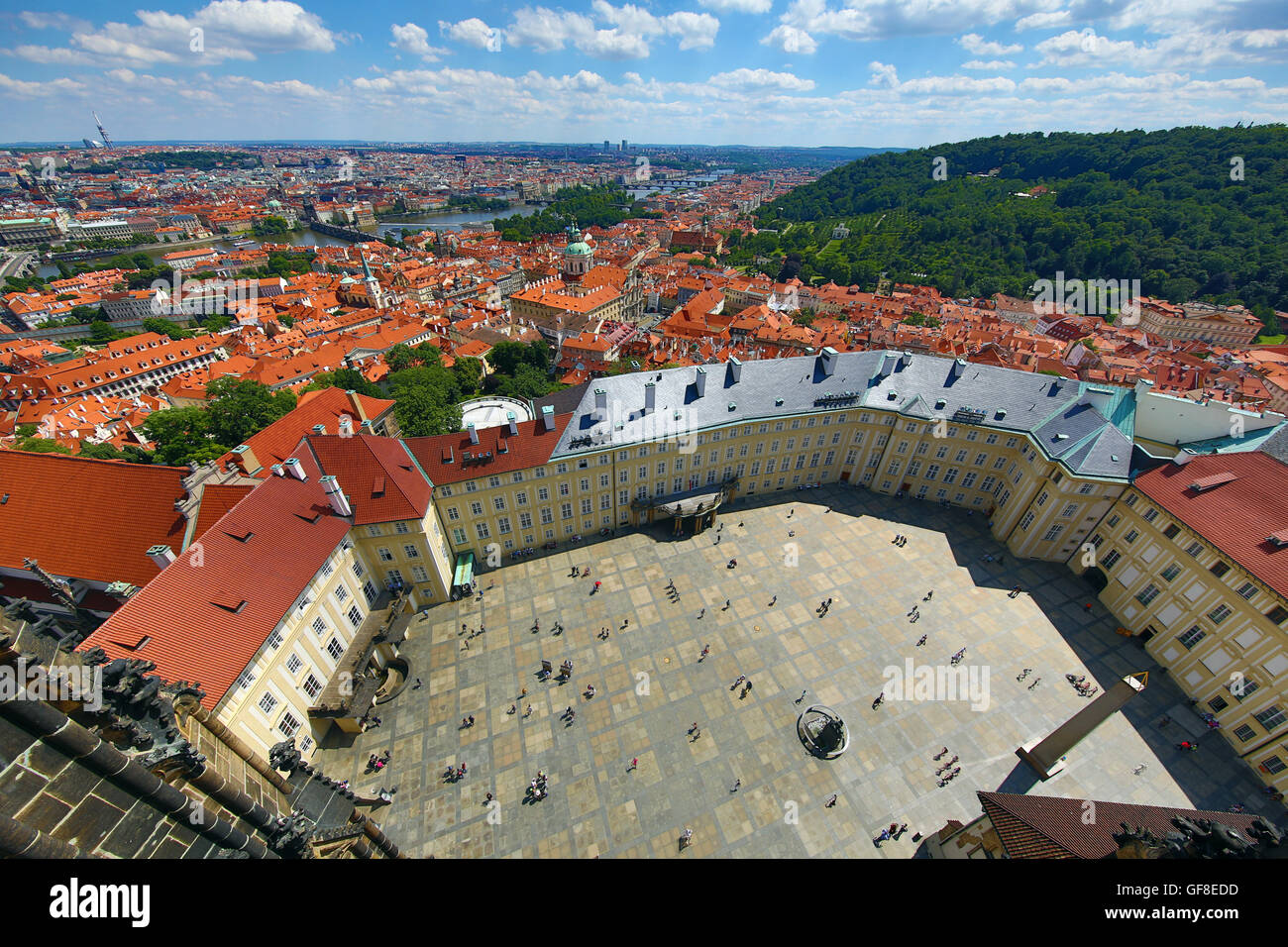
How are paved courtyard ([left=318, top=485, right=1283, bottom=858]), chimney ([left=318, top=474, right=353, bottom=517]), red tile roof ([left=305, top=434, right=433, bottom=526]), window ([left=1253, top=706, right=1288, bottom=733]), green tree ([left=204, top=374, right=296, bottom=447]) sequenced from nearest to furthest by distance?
1. paved courtyard ([left=318, top=485, right=1283, bottom=858])
2. window ([left=1253, top=706, right=1288, bottom=733])
3. chimney ([left=318, top=474, right=353, bottom=517])
4. red tile roof ([left=305, top=434, right=433, bottom=526])
5. green tree ([left=204, top=374, right=296, bottom=447])

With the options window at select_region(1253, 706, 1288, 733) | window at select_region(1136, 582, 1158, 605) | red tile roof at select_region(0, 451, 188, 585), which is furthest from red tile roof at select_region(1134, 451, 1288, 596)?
red tile roof at select_region(0, 451, 188, 585)

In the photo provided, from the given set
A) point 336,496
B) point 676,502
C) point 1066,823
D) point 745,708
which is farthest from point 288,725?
point 1066,823

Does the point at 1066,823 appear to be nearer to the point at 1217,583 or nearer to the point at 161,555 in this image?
the point at 1217,583

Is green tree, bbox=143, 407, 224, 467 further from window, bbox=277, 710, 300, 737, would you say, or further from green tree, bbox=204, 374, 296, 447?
window, bbox=277, 710, 300, 737

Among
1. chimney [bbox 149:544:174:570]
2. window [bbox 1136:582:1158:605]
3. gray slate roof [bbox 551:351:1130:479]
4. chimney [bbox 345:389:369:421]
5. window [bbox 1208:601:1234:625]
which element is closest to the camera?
chimney [bbox 149:544:174:570]

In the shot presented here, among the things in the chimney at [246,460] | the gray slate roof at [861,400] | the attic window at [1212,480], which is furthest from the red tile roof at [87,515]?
the attic window at [1212,480]
